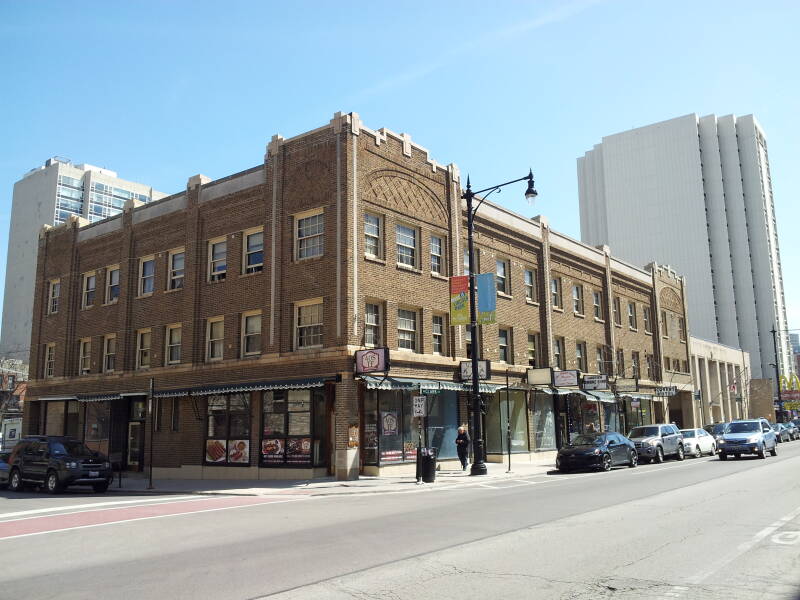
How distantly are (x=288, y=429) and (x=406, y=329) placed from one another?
5.66m

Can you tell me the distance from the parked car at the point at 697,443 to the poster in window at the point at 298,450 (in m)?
17.6

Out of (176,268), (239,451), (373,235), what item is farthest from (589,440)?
(176,268)

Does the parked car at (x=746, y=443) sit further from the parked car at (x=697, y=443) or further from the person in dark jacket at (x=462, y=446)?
the person in dark jacket at (x=462, y=446)

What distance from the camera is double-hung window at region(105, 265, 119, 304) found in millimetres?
32688

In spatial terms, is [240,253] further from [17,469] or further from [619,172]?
[619,172]

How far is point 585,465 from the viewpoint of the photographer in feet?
80.8

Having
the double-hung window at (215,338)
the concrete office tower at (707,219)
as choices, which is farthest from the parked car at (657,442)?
the concrete office tower at (707,219)

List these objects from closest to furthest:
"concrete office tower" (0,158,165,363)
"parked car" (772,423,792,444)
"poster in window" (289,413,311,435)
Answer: "poster in window" (289,413,311,435)
"parked car" (772,423,792,444)
"concrete office tower" (0,158,165,363)

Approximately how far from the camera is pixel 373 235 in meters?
25.3

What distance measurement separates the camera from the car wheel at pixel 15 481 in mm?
22844

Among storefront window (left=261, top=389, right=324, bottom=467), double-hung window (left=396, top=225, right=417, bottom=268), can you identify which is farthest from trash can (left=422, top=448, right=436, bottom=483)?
double-hung window (left=396, top=225, right=417, bottom=268)

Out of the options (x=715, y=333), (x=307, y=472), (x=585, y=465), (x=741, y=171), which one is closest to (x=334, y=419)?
(x=307, y=472)

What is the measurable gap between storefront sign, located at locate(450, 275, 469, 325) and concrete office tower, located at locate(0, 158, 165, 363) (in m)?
107

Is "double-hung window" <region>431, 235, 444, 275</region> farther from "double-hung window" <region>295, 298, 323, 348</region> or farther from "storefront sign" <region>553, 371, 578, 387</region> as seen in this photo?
"storefront sign" <region>553, 371, 578, 387</region>
